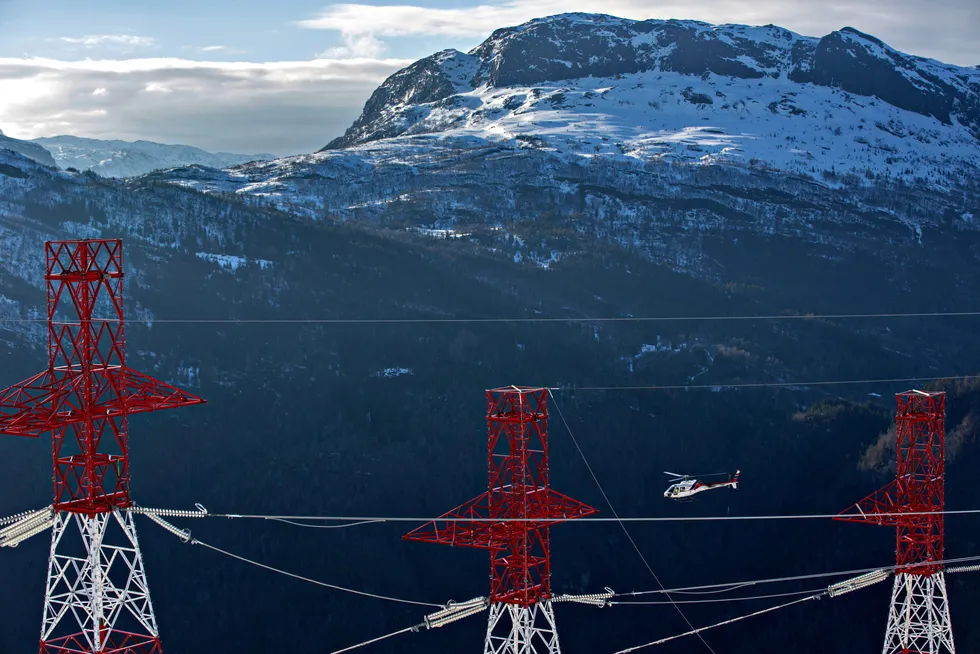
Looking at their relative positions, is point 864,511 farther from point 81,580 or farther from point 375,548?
point 375,548

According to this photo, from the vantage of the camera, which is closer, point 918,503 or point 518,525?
point 518,525

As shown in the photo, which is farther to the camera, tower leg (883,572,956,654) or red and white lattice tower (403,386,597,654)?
Result: tower leg (883,572,956,654)

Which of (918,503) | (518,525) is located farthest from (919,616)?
(518,525)

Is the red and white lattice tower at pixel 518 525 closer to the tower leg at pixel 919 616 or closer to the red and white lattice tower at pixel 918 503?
the red and white lattice tower at pixel 918 503

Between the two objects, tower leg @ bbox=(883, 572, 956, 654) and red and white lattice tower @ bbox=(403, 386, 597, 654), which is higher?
red and white lattice tower @ bbox=(403, 386, 597, 654)

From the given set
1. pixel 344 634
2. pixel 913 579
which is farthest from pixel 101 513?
pixel 344 634

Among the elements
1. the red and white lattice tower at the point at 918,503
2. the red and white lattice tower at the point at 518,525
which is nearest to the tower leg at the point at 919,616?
the red and white lattice tower at the point at 918,503

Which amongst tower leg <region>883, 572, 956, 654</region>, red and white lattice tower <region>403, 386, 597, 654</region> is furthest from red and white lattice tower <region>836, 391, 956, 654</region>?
red and white lattice tower <region>403, 386, 597, 654</region>

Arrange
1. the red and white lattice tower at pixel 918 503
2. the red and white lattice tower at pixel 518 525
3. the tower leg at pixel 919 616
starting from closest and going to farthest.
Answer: the red and white lattice tower at pixel 518 525 → the red and white lattice tower at pixel 918 503 → the tower leg at pixel 919 616

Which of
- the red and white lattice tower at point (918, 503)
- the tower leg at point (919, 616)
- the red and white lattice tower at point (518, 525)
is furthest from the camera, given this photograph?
the tower leg at point (919, 616)

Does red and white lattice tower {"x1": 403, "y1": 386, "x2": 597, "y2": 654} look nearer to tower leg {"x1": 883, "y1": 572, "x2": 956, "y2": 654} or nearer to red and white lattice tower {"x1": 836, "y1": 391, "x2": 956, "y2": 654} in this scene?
red and white lattice tower {"x1": 836, "y1": 391, "x2": 956, "y2": 654}

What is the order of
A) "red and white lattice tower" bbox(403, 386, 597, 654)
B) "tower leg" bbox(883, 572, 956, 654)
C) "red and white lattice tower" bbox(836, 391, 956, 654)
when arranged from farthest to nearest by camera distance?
"tower leg" bbox(883, 572, 956, 654) → "red and white lattice tower" bbox(836, 391, 956, 654) → "red and white lattice tower" bbox(403, 386, 597, 654)

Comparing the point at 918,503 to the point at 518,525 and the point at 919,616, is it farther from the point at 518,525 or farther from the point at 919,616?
the point at 518,525
